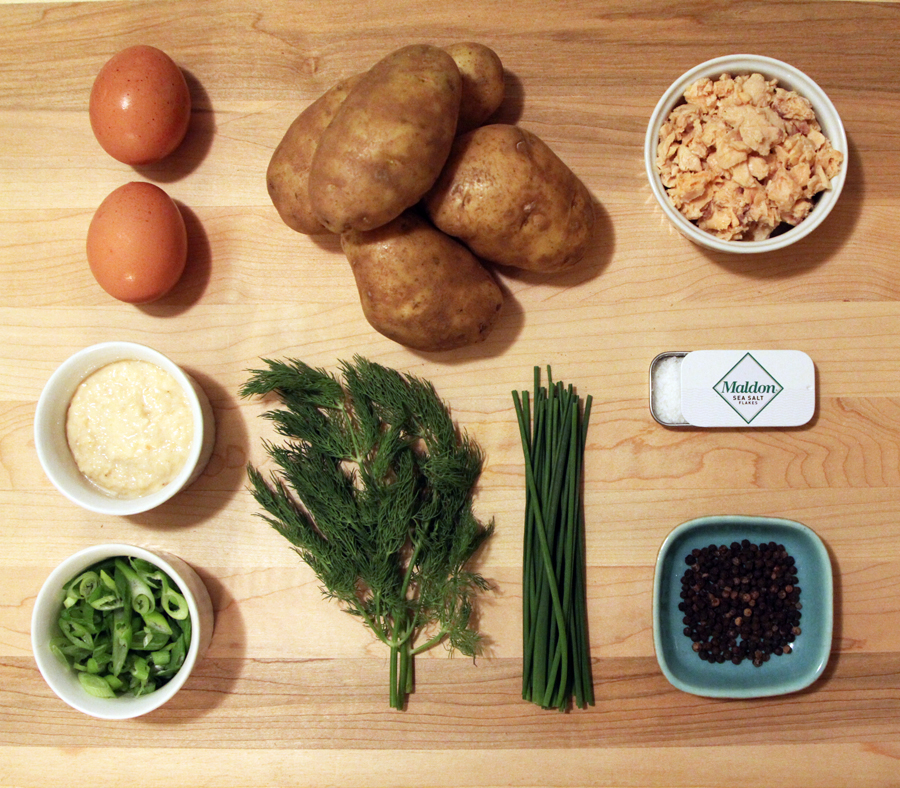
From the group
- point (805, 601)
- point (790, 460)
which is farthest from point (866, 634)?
point (790, 460)

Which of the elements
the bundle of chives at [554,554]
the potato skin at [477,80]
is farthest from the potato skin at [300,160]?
the bundle of chives at [554,554]

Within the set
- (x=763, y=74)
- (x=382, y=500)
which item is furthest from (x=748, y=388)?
(x=382, y=500)

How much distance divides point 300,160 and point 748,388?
71 cm

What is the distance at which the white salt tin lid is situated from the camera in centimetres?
101

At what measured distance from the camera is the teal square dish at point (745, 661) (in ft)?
3.20

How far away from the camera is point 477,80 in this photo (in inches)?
36.5

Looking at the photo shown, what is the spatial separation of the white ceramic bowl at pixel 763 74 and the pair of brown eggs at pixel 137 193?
0.66m

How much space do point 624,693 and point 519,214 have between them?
2.32 feet

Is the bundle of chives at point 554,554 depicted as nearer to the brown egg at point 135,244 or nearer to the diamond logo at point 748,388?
the diamond logo at point 748,388

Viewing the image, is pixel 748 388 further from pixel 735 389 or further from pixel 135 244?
pixel 135 244

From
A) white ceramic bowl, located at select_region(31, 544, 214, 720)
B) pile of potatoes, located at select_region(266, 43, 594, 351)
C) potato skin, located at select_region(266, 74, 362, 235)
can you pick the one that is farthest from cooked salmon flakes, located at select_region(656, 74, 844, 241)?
white ceramic bowl, located at select_region(31, 544, 214, 720)

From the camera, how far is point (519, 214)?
2.96 feet

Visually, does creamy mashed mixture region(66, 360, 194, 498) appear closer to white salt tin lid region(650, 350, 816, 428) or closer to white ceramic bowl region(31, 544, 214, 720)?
white ceramic bowl region(31, 544, 214, 720)

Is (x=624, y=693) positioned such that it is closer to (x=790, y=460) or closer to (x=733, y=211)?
(x=790, y=460)
